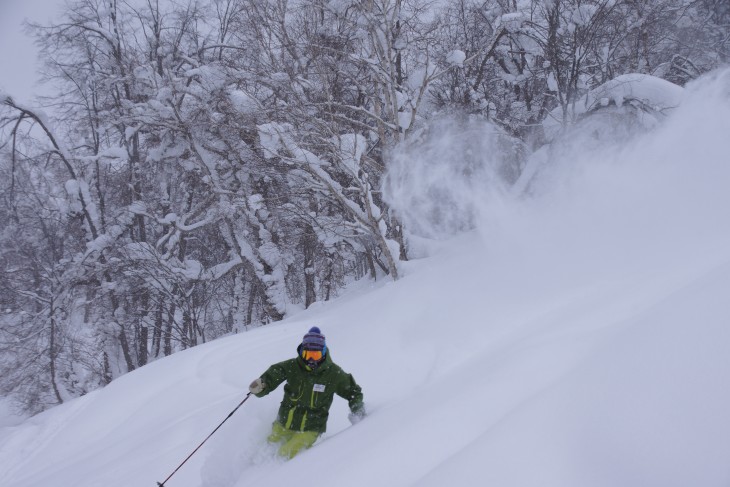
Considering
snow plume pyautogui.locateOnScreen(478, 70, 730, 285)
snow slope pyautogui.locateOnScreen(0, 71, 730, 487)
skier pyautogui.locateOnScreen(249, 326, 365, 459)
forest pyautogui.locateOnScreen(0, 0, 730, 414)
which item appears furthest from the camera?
forest pyautogui.locateOnScreen(0, 0, 730, 414)

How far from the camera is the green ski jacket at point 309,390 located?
415cm

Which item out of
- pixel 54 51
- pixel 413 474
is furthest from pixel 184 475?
pixel 54 51

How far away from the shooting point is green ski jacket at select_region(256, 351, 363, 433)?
4.15 metres

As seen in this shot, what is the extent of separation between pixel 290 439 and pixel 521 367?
6.74 ft

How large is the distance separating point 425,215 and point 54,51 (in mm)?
12889

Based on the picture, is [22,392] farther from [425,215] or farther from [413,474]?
[413,474]

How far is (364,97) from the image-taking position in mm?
14641

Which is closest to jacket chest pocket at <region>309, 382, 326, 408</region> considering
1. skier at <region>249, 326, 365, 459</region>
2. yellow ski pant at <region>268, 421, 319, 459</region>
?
skier at <region>249, 326, 365, 459</region>

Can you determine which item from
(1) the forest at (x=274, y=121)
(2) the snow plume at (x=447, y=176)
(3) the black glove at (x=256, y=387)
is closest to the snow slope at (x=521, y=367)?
(3) the black glove at (x=256, y=387)

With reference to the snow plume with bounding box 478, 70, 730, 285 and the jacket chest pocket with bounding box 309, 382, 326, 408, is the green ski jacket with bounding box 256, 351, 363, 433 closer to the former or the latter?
the jacket chest pocket with bounding box 309, 382, 326, 408

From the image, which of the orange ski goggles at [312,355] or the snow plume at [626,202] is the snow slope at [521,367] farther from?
the orange ski goggles at [312,355]

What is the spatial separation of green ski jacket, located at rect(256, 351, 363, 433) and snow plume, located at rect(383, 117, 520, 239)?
831 cm

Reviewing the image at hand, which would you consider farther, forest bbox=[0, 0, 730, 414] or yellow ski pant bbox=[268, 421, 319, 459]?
forest bbox=[0, 0, 730, 414]

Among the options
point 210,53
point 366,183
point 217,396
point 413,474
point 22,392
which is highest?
point 210,53
